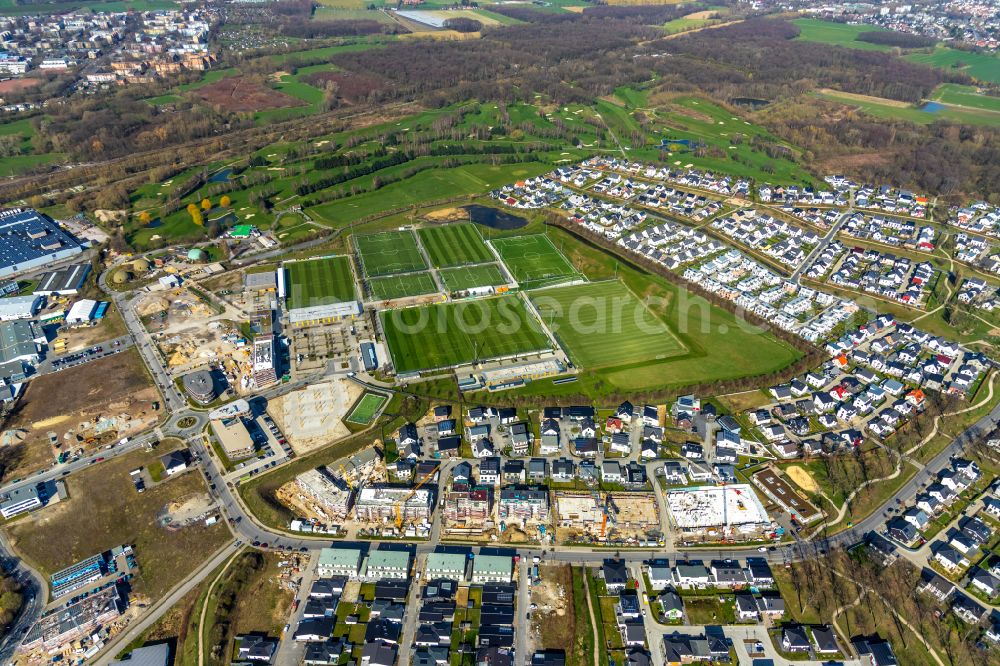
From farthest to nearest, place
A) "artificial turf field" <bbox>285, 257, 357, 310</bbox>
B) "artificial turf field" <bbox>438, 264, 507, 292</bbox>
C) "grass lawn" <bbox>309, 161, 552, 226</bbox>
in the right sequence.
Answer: "grass lawn" <bbox>309, 161, 552, 226</bbox> < "artificial turf field" <bbox>438, 264, 507, 292</bbox> < "artificial turf field" <bbox>285, 257, 357, 310</bbox>

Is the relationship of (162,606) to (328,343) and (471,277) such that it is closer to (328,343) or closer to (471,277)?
(328,343)

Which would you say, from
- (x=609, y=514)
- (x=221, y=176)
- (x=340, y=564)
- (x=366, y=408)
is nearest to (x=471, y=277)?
(x=366, y=408)

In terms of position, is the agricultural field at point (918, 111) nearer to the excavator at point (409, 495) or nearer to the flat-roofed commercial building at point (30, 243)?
the excavator at point (409, 495)

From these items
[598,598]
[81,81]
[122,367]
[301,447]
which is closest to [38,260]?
[122,367]

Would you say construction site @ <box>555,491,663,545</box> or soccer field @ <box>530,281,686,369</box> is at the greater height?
soccer field @ <box>530,281,686,369</box>

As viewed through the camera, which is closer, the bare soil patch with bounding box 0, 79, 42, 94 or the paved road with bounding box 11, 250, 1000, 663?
the paved road with bounding box 11, 250, 1000, 663

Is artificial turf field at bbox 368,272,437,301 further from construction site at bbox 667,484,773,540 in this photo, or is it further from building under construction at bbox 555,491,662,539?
construction site at bbox 667,484,773,540

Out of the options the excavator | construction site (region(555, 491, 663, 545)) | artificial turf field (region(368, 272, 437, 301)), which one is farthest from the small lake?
construction site (region(555, 491, 663, 545))
